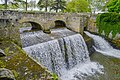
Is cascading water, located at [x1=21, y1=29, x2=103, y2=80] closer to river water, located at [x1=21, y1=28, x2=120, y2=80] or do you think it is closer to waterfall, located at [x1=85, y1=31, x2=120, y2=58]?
river water, located at [x1=21, y1=28, x2=120, y2=80]

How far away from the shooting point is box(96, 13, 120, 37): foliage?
16.5 metres

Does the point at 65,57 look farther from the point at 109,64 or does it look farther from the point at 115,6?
the point at 115,6

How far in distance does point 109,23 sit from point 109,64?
6.12 meters

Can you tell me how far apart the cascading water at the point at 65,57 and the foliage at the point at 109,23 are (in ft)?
15.2

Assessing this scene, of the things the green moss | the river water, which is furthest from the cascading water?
the green moss

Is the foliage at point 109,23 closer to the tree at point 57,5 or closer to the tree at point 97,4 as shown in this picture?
the tree at point 57,5

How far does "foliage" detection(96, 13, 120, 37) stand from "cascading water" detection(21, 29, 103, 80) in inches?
182

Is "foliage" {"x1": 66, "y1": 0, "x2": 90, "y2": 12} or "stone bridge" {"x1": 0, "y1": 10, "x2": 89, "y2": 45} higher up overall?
"foliage" {"x1": 66, "y1": 0, "x2": 90, "y2": 12}

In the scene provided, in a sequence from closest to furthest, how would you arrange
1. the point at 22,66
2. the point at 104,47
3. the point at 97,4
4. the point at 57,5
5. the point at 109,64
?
1. the point at 22,66
2. the point at 109,64
3. the point at 104,47
4. the point at 57,5
5. the point at 97,4

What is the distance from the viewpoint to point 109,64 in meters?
12.0

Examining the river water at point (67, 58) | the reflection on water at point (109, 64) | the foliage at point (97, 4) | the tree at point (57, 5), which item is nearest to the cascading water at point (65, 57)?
the river water at point (67, 58)

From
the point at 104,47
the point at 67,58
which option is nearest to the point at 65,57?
the point at 67,58

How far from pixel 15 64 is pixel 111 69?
757 centimetres

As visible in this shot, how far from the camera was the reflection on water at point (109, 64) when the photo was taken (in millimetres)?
10161
